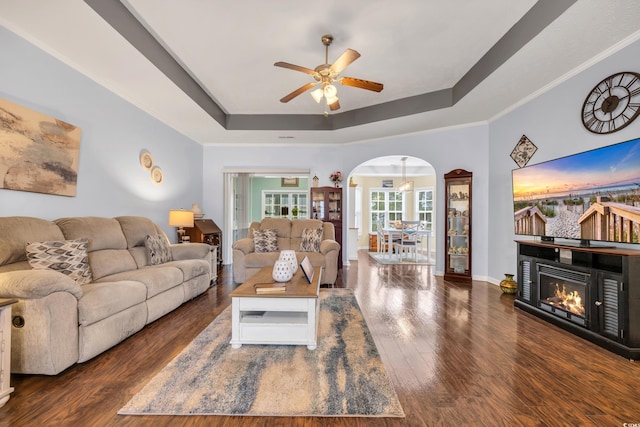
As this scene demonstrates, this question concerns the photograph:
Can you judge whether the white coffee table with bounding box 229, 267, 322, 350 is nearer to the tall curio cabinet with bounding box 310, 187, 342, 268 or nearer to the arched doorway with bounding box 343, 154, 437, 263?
the tall curio cabinet with bounding box 310, 187, 342, 268

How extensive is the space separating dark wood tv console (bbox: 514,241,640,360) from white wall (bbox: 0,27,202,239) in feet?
16.6

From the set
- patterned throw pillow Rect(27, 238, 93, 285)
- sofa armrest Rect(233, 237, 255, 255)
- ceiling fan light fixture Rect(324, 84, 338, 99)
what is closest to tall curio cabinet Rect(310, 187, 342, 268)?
sofa armrest Rect(233, 237, 255, 255)

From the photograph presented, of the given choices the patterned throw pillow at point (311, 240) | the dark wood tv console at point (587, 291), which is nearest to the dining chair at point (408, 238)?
the patterned throw pillow at point (311, 240)

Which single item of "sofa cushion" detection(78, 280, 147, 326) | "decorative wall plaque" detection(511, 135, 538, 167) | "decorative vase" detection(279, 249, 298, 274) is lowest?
"sofa cushion" detection(78, 280, 147, 326)

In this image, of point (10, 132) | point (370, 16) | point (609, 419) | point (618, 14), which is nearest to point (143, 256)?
point (10, 132)

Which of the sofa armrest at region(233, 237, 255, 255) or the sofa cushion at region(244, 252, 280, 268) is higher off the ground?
the sofa armrest at region(233, 237, 255, 255)

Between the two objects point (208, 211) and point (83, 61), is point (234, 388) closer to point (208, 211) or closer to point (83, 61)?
point (83, 61)

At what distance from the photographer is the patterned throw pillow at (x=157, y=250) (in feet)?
11.6

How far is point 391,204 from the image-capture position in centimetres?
994

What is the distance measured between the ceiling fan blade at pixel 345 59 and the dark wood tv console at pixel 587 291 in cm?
267

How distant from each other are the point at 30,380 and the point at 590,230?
4.63 m

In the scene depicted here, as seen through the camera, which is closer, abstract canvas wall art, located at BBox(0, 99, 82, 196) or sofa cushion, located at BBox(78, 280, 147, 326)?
sofa cushion, located at BBox(78, 280, 147, 326)

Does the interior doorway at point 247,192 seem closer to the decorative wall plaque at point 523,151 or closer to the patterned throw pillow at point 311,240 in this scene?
the patterned throw pillow at point 311,240

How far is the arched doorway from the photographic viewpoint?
9.36m
